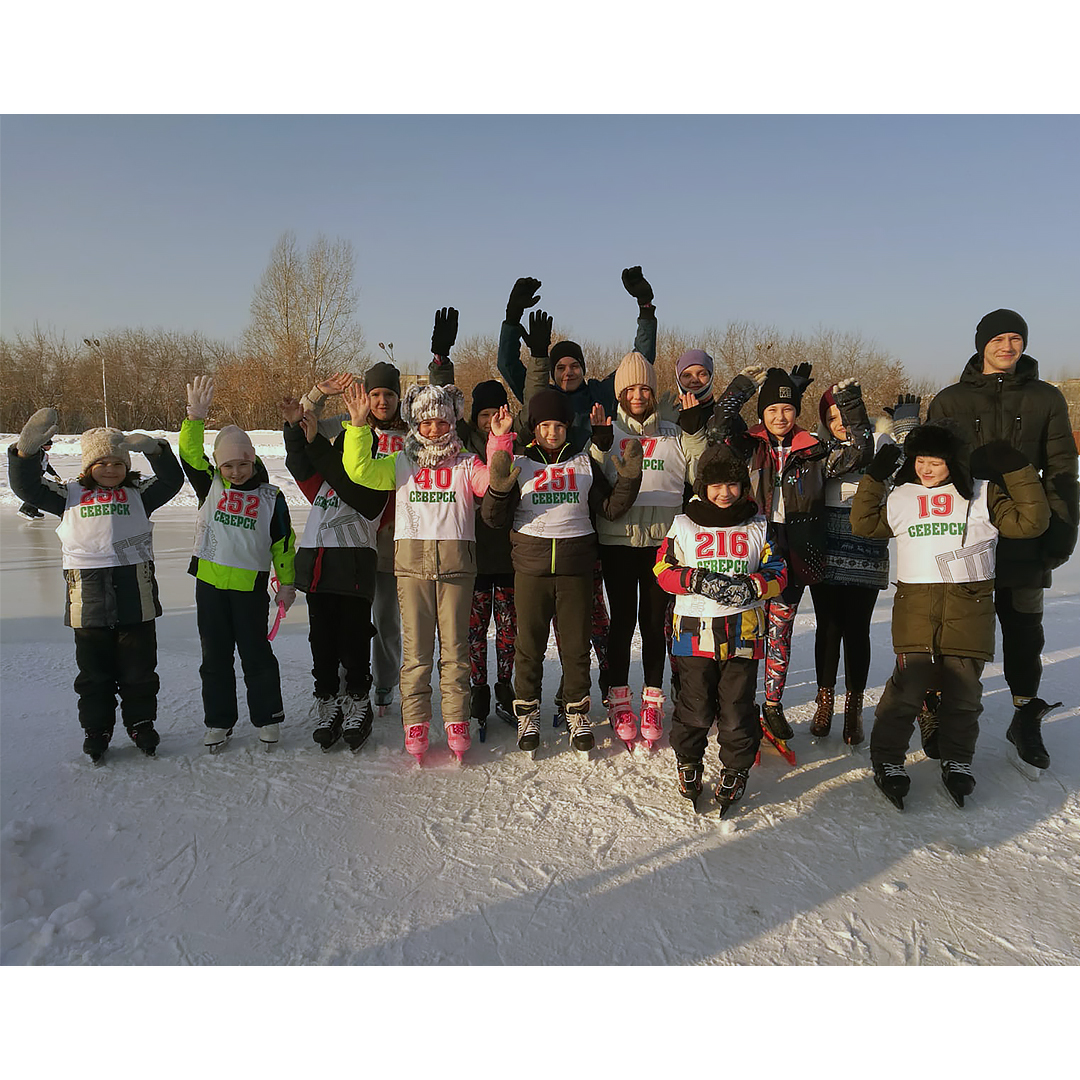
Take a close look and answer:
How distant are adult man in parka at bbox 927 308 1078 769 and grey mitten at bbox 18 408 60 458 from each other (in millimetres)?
4526

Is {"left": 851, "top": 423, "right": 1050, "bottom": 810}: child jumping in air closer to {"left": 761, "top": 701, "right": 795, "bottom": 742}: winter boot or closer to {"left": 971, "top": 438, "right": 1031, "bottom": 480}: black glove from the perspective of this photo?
{"left": 971, "top": 438, "right": 1031, "bottom": 480}: black glove

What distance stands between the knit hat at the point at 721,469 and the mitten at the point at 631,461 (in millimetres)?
382

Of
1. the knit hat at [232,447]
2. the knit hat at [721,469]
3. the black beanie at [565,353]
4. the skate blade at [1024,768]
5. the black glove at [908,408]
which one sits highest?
the black beanie at [565,353]

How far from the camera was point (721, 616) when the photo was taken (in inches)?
128

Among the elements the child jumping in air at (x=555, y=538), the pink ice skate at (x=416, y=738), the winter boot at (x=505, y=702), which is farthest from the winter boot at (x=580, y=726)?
the pink ice skate at (x=416, y=738)

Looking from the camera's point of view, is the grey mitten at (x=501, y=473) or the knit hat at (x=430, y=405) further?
the knit hat at (x=430, y=405)

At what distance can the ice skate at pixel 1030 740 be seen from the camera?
3.76 m

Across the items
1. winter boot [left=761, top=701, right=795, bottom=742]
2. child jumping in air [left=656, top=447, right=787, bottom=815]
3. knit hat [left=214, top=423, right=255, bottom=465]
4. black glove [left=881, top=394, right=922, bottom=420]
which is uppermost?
black glove [left=881, top=394, right=922, bottom=420]

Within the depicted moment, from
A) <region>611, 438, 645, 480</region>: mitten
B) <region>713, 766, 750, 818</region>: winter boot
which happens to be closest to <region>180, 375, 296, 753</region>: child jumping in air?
<region>611, 438, 645, 480</region>: mitten

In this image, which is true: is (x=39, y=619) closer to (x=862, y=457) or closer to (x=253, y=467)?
(x=253, y=467)

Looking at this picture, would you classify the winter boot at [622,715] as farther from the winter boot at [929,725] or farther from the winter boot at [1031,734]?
the winter boot at [1031,734]

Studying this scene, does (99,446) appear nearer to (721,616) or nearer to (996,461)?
(721,616)

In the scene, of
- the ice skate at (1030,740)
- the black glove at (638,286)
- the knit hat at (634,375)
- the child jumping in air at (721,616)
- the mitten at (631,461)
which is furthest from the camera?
the black glove at (638,286)

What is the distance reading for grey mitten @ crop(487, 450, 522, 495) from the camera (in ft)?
11.6
